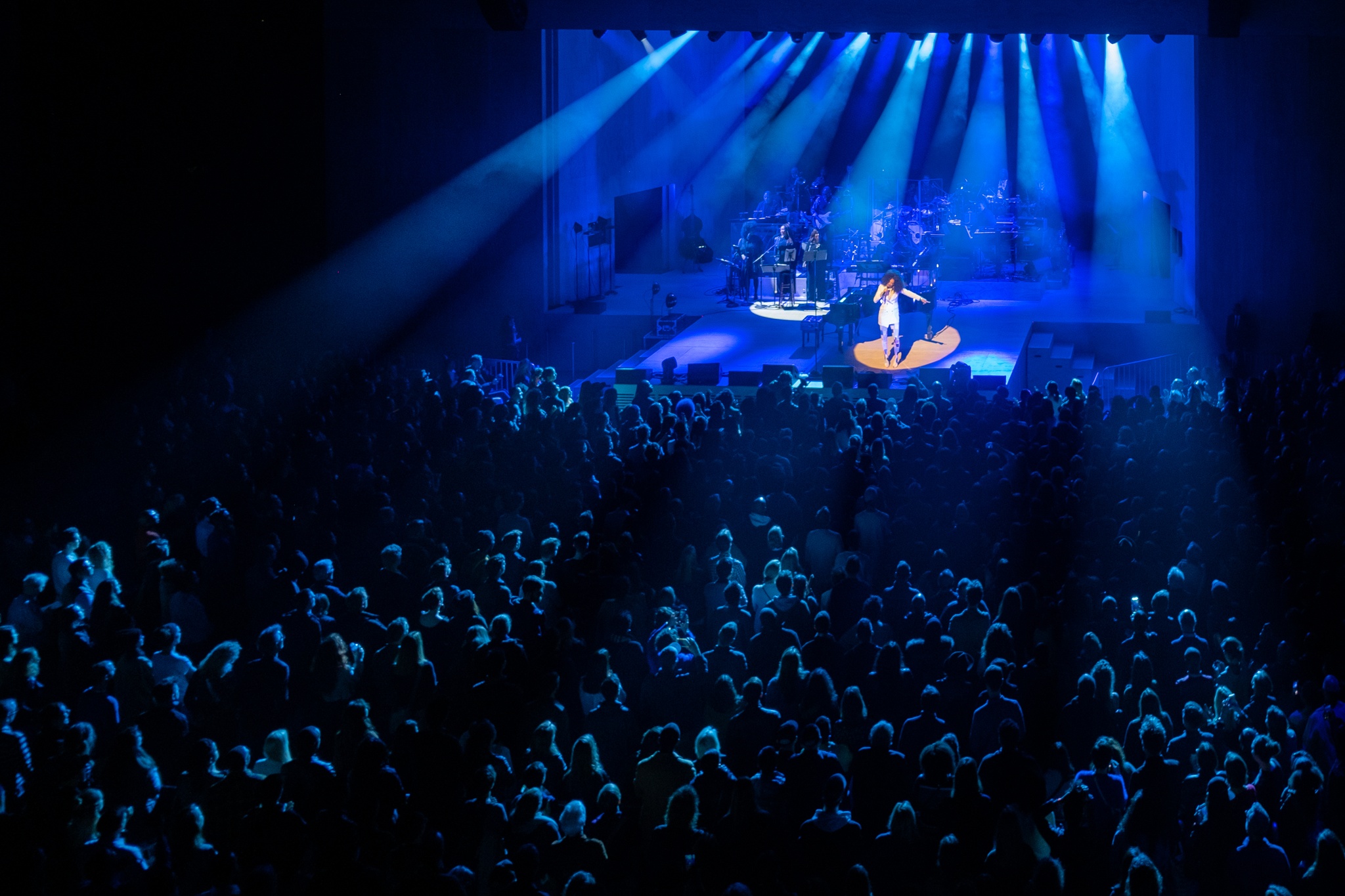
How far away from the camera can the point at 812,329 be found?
17781mm

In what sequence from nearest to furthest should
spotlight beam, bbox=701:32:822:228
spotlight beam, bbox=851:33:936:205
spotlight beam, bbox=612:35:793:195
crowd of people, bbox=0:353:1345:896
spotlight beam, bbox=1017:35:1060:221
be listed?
crowd of people, bbox=0:353:1345:896, spotlight beam, bbox=612:35:793:195, spotlight beam, bbox=1017:35:1060:221, spotlight beam, bbox=851:33:936:205, spotlight beam, bbox=701:32:822:228

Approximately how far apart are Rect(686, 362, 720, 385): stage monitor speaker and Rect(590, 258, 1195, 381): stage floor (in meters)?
0.81

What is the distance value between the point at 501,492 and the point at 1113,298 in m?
16.0

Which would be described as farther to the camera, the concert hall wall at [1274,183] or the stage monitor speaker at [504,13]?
the stage monitor speaker at [504,13]

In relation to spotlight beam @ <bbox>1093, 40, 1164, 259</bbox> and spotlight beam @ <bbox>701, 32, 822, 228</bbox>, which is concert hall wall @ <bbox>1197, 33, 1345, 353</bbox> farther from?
spotlight beam @ <bbox>701, 32, 822, 228</bbox>

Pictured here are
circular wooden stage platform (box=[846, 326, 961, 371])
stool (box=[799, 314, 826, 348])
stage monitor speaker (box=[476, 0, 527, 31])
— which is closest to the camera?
stage monitor speaker (box=[476, 0, 527, 31])

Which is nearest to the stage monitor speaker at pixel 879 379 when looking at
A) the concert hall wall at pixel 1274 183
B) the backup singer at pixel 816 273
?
the concert hall wall at pixel 1274 183

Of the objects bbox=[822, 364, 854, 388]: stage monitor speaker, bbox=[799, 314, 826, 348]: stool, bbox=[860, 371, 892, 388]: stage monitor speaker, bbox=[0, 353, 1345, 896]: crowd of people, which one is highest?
bbox=[799, 314, 826, 348]: stool

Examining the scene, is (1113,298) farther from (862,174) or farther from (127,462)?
(127,462)

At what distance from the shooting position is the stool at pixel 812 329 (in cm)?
1739

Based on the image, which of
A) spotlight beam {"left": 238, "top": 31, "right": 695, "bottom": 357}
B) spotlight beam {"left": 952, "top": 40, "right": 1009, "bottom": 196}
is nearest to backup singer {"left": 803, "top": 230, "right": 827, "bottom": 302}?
spotlight beam {"left": 238, "top": 31, "right": 695, "bottom": 357}

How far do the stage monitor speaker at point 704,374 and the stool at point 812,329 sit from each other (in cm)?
222

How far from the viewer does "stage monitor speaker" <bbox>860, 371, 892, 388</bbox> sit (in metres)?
15.1

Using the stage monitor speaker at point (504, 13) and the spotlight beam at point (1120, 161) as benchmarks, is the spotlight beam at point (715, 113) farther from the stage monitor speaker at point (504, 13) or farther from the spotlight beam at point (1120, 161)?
the stage monitor speaker at point (504, 13)
